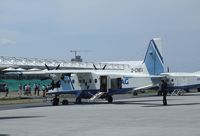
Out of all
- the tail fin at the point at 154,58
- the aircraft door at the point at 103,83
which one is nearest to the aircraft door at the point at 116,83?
the aircraft door at the point at 103,83

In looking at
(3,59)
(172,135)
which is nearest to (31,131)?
(172,135)

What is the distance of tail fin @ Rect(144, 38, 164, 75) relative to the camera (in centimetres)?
5047

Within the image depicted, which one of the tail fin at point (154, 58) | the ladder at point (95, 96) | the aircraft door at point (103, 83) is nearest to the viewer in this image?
the ladder at point (95, 96)

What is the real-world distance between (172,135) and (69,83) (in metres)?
27.3

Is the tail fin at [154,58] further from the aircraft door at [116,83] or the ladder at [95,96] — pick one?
the ladder at [95,96]

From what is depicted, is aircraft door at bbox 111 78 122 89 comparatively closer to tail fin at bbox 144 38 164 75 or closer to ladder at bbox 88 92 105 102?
ladder at bbox 88 92 105 102

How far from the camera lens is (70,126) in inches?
746

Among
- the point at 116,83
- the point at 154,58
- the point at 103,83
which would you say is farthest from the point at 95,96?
the point at 154,58

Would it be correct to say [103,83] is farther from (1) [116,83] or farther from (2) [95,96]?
(2) [95,96]

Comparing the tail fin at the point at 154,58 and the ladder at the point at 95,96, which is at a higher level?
the tail fin at the point at 154,58

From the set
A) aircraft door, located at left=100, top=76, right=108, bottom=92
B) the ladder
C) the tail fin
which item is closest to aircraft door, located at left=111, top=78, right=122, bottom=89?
aircraft door, located at left=100, top=76, right=108, bottom=92

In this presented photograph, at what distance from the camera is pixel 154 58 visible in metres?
50.7

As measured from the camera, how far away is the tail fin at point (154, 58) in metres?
50.5

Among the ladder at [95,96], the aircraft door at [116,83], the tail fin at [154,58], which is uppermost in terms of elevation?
the tail fin at [154,58]
